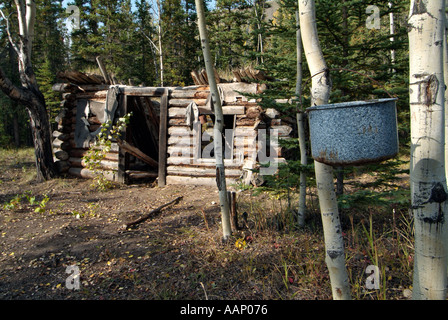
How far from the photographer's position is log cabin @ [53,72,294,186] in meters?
8.39

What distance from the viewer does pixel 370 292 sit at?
118 inches

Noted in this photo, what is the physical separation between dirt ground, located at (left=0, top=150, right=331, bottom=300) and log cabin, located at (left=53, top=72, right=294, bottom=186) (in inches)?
101

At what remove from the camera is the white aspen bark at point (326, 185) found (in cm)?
245

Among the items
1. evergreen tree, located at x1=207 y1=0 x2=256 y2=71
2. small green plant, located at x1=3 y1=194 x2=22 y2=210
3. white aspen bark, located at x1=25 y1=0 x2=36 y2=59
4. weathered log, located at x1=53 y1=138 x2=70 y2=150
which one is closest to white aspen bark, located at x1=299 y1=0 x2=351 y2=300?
small green plant, located at x1=3 y1=194 x2=22 y2=210

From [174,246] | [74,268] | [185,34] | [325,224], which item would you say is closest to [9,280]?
[74,268]

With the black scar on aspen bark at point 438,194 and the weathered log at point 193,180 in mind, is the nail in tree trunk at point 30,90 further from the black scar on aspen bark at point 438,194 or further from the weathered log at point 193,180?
the black scar on aspen bark at point 438,194

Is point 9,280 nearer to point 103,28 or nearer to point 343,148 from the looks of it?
point 343,148

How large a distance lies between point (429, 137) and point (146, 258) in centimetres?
339

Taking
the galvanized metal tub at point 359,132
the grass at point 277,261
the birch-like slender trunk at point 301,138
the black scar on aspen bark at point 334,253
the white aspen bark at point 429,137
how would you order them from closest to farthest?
the galvanized metal tub at point 359,132 < the white aspen bark at point 429,137 < the black scar on aspen bark at point 334,253 < the grass at point 277,261 < the birch-like slender trunk at point 301,138

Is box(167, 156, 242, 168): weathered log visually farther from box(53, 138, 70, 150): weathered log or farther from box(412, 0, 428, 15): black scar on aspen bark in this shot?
box(412, 0, 428, 15): black scar on aspen bark

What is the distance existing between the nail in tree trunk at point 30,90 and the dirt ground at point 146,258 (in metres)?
3.39

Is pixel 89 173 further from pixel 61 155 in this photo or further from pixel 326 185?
pixel 326 185

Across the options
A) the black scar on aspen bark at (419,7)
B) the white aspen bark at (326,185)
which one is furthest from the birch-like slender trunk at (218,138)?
the black scar on aspen bark at (419,7)

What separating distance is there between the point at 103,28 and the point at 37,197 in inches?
814
